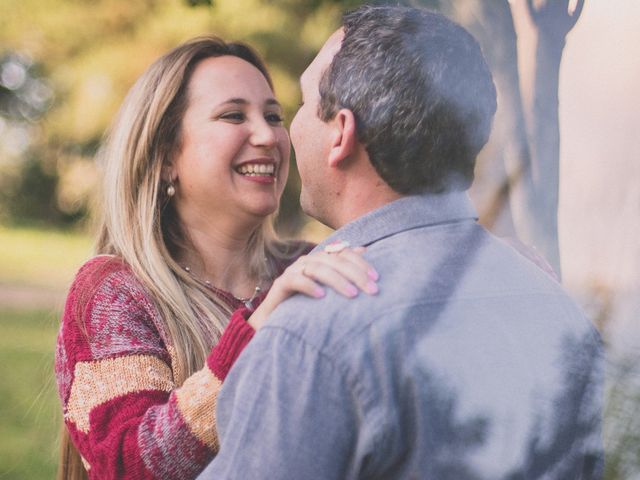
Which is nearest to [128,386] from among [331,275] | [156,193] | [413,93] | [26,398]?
[156,193]

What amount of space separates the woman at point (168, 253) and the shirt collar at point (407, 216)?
0.51m

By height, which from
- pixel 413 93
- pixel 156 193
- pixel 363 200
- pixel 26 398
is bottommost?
pixel 26 398

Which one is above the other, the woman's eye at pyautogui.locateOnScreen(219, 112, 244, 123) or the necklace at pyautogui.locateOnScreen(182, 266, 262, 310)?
the woman's eye at pyautogui.locateOnScreen(219, 112, 244, 123)

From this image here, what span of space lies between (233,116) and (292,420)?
1.15m

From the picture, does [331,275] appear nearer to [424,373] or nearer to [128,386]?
[424,373]

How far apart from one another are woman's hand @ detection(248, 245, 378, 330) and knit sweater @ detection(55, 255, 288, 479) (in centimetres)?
25

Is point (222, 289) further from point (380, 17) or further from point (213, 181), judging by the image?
point (380, 17)

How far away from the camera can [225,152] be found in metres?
1.97

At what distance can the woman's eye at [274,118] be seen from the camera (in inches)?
83.0

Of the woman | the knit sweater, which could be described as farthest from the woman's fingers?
the woman

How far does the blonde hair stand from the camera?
1.89 meters

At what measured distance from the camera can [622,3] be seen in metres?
1.15

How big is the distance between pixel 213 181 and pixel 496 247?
95cm

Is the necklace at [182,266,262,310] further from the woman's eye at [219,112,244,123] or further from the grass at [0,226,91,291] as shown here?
the grass at [0,226,91,291]
